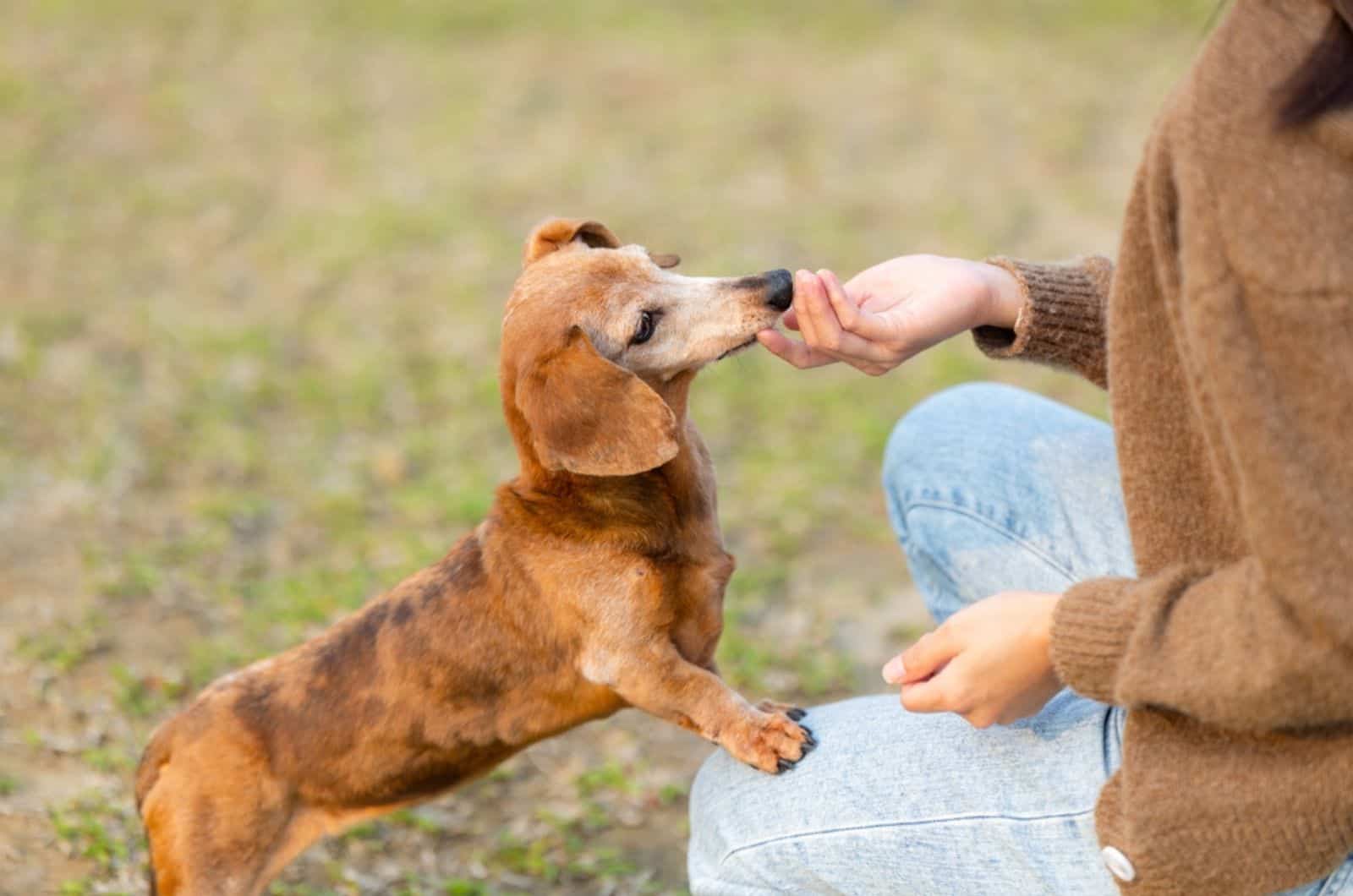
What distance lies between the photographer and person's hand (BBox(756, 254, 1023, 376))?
2691mm

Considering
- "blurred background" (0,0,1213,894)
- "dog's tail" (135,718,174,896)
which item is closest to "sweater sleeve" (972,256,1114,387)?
"blurred background" (0,0,1213,894)

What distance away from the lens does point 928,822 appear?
2326 mm

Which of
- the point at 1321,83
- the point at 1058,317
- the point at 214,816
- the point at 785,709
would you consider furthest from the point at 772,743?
the point at 1321,83

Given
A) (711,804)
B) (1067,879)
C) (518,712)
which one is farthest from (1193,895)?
(518,712)

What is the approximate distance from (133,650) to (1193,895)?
11.0 ft

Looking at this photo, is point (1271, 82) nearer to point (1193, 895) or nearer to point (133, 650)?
point (1193, 895)

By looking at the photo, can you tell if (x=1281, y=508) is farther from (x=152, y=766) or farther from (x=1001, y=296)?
(x=152, y=766)

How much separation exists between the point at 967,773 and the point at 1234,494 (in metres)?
0.68

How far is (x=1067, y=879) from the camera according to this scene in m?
2.26

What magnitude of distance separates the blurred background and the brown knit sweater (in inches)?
71.0

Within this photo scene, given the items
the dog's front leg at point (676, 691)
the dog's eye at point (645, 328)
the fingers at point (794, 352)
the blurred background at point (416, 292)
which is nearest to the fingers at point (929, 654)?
the dog's front leg at point (676, 691)

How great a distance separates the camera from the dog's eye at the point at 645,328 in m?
3.03

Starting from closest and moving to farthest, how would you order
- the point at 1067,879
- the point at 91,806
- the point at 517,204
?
the point at 1067,879 < the point at 91,806 < the point at 517,204

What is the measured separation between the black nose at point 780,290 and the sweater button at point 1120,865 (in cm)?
132
